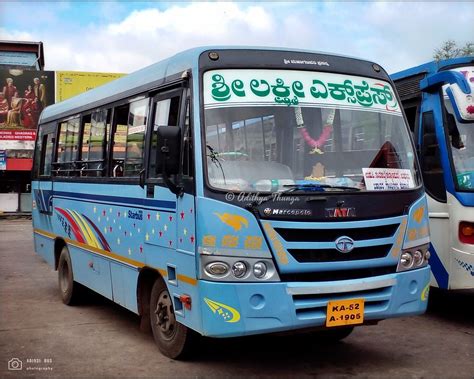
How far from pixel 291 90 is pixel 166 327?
237 centimetres

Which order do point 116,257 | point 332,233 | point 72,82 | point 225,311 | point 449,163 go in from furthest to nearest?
point 72,82 → point 449,163 → point 116,257 → point 332,233 → point 225,311

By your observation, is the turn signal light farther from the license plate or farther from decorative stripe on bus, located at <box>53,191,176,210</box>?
decorative stripe on bus, located at <box>53,191,176,210</box>

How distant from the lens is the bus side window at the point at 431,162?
22.3 ft

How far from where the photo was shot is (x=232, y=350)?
573cm

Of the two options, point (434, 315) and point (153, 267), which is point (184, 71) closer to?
point (153, 267)

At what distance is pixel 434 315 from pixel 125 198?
4060mm

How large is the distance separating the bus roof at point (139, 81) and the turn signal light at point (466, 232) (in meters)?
2.36

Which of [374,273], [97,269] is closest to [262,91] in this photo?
[374,273]

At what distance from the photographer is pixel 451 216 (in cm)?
662

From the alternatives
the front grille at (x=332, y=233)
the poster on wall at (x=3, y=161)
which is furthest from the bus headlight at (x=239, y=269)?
the poster on wall at (x=3, y=161)

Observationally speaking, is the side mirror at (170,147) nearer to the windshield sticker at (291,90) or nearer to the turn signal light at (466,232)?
the windshield sticker at (291,90)

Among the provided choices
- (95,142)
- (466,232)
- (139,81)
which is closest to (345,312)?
(466,232)

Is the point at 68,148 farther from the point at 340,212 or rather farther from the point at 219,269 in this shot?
the point at 340,212

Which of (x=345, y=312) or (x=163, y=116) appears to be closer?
(x=345, y=312)
